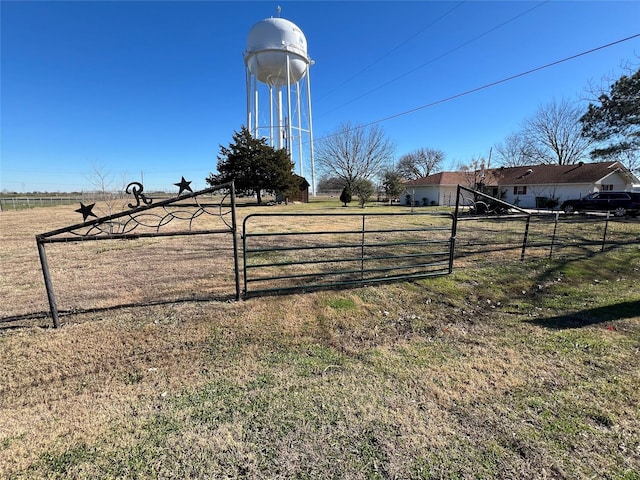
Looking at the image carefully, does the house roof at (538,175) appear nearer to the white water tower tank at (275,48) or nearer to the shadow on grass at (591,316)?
the white water tower tank at (275,48)

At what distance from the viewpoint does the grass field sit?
192cm

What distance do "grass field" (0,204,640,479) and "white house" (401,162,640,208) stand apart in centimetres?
1971

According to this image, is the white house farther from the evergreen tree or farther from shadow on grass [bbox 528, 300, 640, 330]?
shadow on grass [bbox 528, 300, 640, 330]

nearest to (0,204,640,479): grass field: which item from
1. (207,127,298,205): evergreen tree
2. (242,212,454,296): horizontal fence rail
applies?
(242,212,454,296): horizontal fence rail

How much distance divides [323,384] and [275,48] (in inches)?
1340

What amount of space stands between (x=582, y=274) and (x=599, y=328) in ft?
10.2

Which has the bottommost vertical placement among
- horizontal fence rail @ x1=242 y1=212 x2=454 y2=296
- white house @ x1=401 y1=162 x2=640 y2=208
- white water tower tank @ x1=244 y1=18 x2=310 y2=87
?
horizontal fence rail @ x1=242 y1=212 x2=454 y2=296

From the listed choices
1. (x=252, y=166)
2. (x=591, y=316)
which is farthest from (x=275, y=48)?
(x=591, y=316)

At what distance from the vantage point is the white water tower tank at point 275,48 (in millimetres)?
29641

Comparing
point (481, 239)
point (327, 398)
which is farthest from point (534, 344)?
point (481, 239)

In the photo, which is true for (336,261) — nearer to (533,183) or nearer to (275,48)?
(275,48)

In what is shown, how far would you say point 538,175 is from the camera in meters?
29.7

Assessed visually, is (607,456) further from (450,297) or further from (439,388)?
(450,297)

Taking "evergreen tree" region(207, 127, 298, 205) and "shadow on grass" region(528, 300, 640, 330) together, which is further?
"evergreen tree" region(207, 127, 298, 205)
